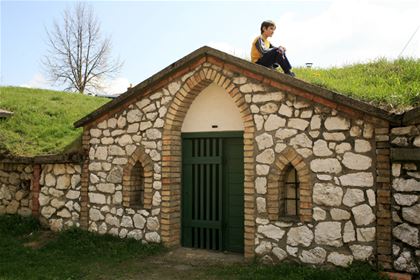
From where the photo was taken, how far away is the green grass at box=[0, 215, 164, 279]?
Result: 22.5 feet

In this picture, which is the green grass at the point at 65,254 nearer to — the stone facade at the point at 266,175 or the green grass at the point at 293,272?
the stone facade at the point at 266,175

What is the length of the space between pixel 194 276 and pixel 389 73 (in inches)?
263

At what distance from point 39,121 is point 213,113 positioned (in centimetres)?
729

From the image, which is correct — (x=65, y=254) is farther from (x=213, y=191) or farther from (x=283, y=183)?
(x=283, y=183)

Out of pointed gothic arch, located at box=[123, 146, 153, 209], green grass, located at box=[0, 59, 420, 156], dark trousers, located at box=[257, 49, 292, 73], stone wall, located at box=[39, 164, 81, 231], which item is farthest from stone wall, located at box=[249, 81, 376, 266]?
stone wall, located at box=[39, 164, 81, 231]

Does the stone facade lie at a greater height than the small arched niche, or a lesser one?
lesser

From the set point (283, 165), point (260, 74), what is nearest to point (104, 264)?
point (283, 165)

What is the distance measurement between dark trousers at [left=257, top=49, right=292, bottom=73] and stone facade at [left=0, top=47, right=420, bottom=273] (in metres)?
0.98

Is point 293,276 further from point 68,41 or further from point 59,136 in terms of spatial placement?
point 68,41

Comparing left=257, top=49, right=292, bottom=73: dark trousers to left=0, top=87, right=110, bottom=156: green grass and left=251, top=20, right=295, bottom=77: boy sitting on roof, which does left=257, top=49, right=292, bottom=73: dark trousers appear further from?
left=0, top=87, right=110, bottom=156: green grass

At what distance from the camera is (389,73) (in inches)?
381

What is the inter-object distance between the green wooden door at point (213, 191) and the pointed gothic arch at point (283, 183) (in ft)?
3.22

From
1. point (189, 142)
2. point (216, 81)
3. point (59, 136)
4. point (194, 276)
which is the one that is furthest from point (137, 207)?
point (59, 136)

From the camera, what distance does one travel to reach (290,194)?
695 centimetres
